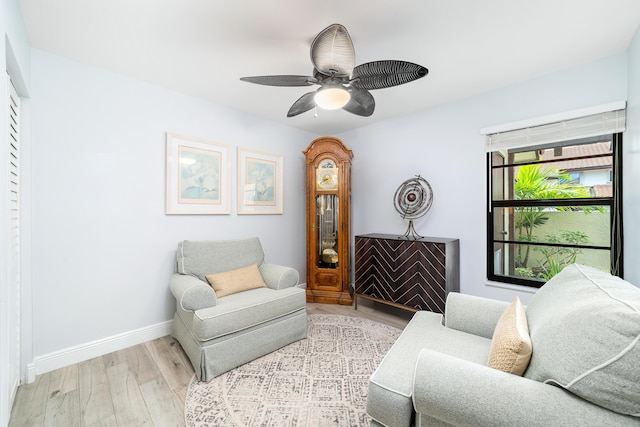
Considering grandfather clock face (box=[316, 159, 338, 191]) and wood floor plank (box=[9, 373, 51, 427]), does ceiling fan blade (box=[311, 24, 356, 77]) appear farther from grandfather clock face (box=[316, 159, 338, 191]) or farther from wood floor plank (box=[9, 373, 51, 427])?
wood floor plank (box=[9, 373, 51, 427])

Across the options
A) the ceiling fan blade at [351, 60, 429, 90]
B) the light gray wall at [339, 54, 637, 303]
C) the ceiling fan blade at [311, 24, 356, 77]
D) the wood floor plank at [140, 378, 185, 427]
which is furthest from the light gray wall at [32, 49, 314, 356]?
the light gray wall at [339, 54, 637, 303]

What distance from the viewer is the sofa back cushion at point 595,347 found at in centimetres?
79

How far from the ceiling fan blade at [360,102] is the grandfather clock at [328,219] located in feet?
4.24

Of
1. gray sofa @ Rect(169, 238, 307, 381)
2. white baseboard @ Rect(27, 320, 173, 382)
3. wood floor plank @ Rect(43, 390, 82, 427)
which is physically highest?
gray sofa @ Rect(169, 238, 307, 381)

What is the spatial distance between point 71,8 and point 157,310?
2.37 m

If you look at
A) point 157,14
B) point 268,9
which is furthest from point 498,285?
point 157,14

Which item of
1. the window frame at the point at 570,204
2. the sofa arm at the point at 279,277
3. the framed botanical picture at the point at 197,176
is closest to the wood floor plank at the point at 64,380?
the framed botanical picture at the point at 197,176

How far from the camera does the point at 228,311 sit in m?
2.04

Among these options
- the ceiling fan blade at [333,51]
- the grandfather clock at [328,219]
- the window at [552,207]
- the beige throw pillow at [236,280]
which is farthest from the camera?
the grandfather clock at [328,219]

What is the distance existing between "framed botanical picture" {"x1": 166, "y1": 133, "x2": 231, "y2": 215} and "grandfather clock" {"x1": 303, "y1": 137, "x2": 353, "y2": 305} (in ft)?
3.59

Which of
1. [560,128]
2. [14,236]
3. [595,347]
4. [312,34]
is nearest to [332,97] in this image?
[312,34]

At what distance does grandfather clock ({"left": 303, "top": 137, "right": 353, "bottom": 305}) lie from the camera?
3.50m

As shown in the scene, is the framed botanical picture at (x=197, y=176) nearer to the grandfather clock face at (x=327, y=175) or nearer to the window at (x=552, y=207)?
the grandfather clock face at (x=327, y=175)

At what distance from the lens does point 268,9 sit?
161 cm
